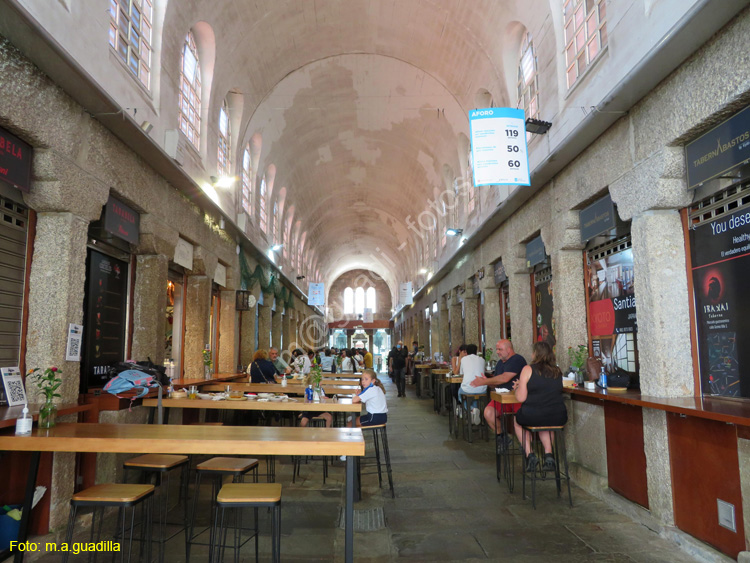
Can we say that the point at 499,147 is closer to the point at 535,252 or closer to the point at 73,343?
the point at 535,252

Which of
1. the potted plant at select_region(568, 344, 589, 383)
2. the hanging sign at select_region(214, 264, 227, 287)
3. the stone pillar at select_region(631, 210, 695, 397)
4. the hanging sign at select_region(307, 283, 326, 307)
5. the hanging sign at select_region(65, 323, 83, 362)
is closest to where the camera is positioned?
the stone pillar at select_region(631, 210, 695, 397)

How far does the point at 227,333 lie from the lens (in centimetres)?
1051

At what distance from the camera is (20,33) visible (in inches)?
137

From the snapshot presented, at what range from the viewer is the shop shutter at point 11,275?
413 centimetres

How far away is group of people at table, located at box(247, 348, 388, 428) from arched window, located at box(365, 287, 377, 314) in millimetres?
21699

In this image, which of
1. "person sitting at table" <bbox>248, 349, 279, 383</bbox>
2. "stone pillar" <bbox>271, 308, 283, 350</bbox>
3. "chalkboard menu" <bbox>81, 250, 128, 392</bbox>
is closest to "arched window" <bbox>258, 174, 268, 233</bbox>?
"stone pillar" <bbox>271, 308, 283, 350</bbox>

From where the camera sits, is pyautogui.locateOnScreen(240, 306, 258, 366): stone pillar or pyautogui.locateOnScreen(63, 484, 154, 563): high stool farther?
pyautogui.locateOnScreen(240, 306, 258, 366): stone pillar

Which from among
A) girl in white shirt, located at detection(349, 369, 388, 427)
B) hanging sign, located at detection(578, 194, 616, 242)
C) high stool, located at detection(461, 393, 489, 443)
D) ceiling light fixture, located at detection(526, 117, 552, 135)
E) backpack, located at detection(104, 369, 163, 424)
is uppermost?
ceiling light fixture, located at detection(526, 117, 552, 135)

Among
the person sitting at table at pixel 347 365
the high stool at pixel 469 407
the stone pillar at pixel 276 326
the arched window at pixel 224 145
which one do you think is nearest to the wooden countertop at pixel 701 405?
the high stool at pixel 469 407

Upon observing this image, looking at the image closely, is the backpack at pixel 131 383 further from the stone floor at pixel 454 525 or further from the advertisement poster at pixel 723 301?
the advertisement poster at pixel 723 301

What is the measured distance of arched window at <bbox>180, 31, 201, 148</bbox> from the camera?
742 cm

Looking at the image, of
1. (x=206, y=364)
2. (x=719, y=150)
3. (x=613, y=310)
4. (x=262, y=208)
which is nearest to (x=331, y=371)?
(x=262, y=208)

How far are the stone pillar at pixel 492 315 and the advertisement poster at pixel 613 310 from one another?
4.41 metres

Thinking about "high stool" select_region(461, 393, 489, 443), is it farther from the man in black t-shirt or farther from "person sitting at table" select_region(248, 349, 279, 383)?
"person sitting at table" select_region(248, 349, 279, 383)
